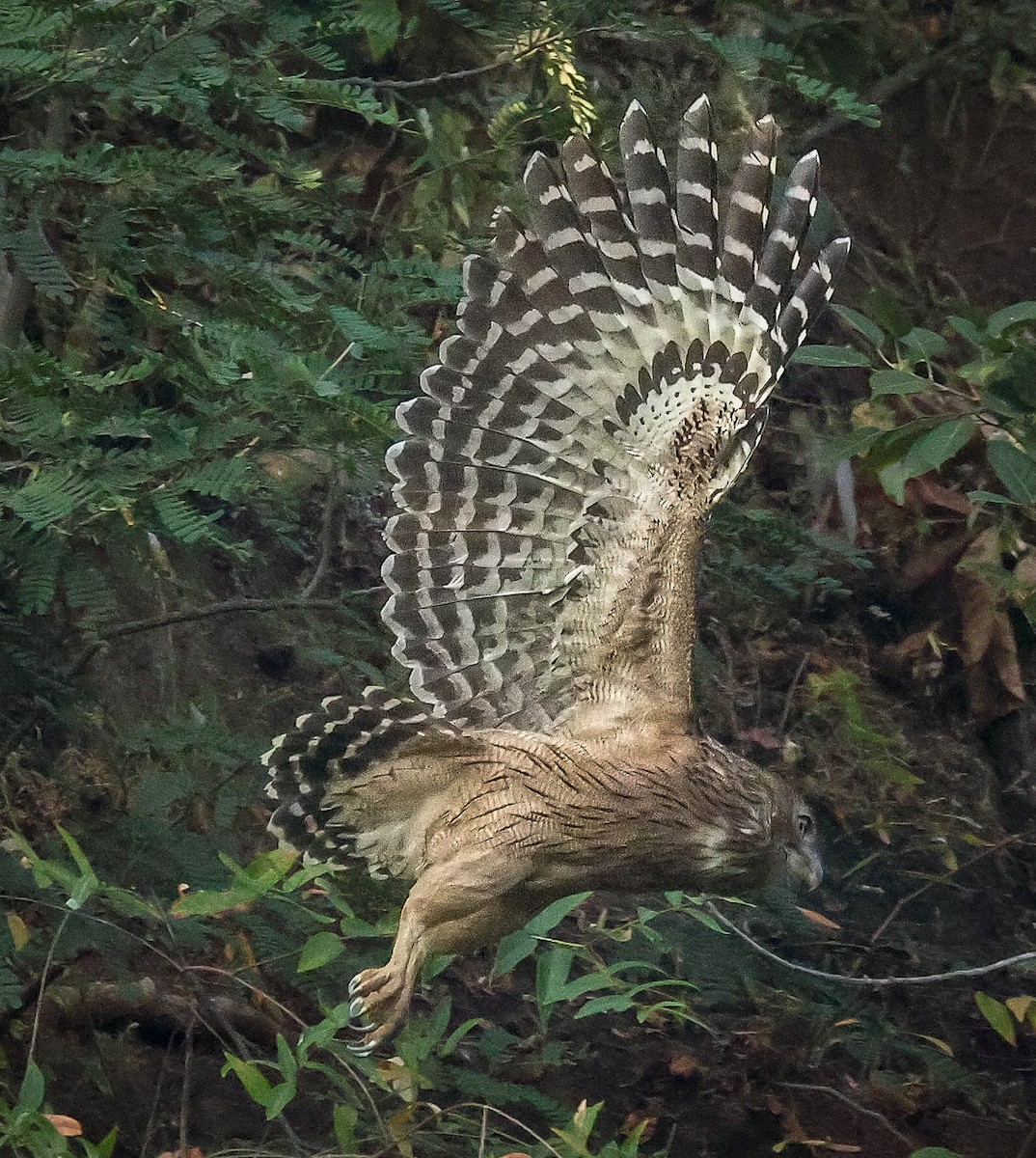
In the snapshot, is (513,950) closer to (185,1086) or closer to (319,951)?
(319,951)

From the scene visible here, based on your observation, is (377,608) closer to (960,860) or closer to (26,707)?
(26,707)

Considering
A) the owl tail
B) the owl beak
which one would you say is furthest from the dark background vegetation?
the owl beak

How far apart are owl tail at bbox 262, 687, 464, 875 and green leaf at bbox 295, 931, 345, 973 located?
0.49 metres

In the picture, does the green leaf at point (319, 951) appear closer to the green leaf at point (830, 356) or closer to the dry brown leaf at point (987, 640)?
the green leaf at point (830, 356)

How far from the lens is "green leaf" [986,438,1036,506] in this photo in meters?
3.39

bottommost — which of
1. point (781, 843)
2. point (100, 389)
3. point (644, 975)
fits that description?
point (644, 975)

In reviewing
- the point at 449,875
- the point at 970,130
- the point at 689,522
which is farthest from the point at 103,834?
the point at 970,130

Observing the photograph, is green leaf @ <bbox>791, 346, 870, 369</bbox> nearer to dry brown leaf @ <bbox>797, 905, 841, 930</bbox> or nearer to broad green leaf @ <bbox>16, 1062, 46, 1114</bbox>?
dry brown leaf @ <bbox>797, 905, 841, 930</bbox>

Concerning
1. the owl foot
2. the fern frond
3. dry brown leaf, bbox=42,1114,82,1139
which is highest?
the fern frond

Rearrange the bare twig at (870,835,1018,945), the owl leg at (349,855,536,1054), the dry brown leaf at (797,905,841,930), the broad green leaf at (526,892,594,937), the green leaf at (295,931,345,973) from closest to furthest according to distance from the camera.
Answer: the green leaf at (295,931,345,973), the owl leg at (349,855,536,1054), the broad green leaf at (526,892,594,937), the dry brown leaf at (797,905,841,930), the bare twig at (870,835,1018,945)

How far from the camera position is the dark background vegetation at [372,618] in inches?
118

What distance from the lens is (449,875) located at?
10.2 feet

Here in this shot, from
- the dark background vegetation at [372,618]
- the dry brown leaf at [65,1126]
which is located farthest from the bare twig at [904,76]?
the dry brown leaf at [65,1126]

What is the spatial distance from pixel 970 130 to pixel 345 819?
4973mm
